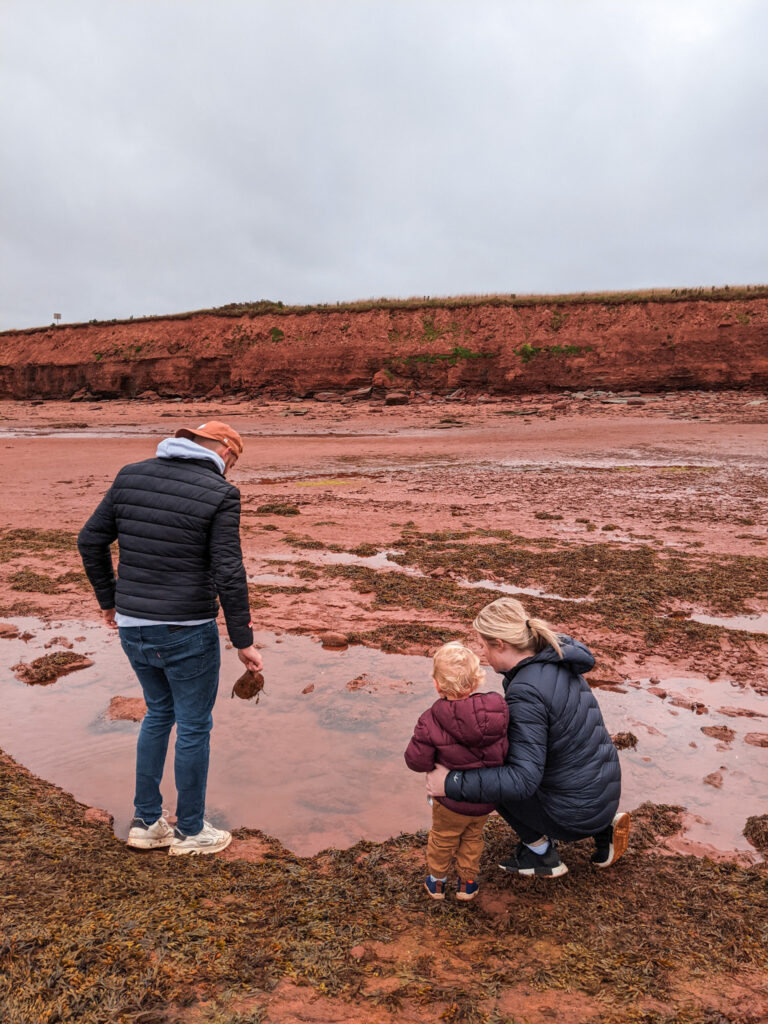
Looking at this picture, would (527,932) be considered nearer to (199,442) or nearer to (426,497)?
(199,442)

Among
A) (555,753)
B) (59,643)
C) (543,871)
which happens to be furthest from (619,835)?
(59,643)

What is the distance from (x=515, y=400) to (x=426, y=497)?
2306 centimetres

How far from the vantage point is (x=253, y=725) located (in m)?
4.60

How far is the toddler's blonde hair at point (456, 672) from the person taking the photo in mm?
2740

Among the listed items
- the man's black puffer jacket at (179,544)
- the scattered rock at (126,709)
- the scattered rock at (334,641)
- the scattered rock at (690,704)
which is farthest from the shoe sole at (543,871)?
the scattered rock at (334,641)

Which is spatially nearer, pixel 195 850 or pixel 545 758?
pixel 545 758

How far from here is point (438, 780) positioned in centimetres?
280

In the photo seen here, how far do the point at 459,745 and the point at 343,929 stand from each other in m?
0.84

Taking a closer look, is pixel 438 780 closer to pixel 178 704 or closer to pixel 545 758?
pixel 545 758

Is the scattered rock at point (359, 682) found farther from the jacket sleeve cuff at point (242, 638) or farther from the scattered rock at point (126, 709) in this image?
the jacket sleeve cuff at point (242, 638)

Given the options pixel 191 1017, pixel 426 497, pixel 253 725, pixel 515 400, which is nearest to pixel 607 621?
pixel 253 725

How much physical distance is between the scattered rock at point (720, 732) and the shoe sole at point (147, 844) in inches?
134

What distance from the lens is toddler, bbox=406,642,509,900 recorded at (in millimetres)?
2738

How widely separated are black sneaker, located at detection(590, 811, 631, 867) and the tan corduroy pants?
0.60 metres
